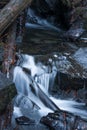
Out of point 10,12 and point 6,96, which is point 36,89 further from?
point 6,96

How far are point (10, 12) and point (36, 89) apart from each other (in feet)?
6.43

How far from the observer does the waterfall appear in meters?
6.84

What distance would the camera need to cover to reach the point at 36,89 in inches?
285

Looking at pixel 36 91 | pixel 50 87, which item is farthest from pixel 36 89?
pixel 50 87

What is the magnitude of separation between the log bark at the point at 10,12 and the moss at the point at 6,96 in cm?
129

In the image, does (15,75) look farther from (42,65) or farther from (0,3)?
(0,3)

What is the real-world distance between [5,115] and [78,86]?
283cm

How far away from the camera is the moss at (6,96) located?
4.50 m

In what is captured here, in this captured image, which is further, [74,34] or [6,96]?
[74,34]

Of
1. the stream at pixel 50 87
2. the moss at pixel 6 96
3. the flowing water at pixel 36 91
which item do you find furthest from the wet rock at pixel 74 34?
the moss at pixel 6 96

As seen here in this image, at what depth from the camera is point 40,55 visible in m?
8.05

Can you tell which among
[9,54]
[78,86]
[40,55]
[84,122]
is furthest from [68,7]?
[84,122]

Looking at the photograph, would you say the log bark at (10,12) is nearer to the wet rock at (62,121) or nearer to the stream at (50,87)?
the stream at (50,87)

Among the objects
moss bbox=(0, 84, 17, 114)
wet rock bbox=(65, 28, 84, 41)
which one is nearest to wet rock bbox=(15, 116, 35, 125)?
moss bbox=(0, 84, 17, 114)
